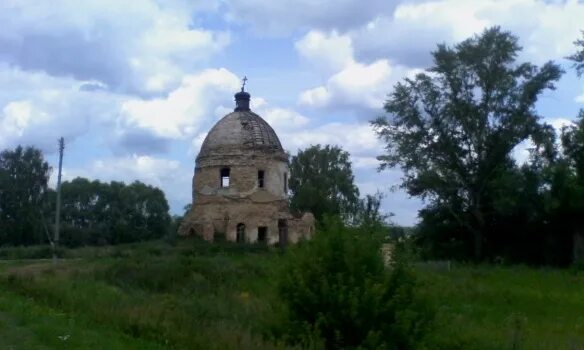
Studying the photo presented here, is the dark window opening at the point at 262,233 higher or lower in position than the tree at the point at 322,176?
lower

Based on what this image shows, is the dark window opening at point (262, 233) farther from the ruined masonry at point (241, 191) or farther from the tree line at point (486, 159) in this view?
the tree line at point (486, 159)

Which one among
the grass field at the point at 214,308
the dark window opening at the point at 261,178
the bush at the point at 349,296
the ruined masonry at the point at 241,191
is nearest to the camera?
the grass field at the point at 214,308

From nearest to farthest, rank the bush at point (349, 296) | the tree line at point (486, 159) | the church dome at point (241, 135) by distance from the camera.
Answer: the bush at point (349, 296), the tree line at point (486, 159), the church dome at point (241, 135)

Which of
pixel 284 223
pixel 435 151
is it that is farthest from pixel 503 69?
pixel 284 223

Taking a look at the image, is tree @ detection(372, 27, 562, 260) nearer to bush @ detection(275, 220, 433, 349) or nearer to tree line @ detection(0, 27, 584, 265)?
tree line @ detection(0, 27, 584, 265)

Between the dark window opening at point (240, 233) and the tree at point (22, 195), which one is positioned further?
the tree at point (22, 195)

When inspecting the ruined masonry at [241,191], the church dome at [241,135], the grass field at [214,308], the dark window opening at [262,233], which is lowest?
the grass field at [214,308]

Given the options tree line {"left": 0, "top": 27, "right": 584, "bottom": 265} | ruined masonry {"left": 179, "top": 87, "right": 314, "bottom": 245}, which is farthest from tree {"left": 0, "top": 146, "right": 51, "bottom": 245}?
tree line {"left": 0, "top": 27, "right": 584, "bottom": 265}

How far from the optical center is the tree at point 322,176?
67.5m

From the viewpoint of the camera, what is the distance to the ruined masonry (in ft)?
167

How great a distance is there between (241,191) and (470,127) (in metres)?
14.8

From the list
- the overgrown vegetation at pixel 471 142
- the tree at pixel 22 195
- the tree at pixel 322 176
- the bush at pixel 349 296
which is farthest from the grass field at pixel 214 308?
the tree at pixel 22 195

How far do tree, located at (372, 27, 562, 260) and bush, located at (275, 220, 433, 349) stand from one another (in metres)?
32.0

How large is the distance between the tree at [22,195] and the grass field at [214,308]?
45069 mm
